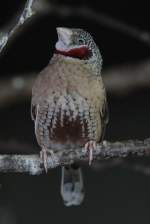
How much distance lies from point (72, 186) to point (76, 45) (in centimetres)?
75

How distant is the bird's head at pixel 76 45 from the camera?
7.67 ft

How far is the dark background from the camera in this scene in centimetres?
397

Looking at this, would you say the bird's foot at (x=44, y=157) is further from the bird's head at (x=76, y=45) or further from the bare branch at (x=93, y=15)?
the bare branch at (x=93, y=15)

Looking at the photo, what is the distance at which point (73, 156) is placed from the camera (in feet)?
7.89

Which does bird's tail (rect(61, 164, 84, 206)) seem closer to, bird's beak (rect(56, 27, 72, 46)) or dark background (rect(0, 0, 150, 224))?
bird's beak (rect(56, 27, 72, 46))

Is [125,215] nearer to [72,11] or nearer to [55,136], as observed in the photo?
[72,11]

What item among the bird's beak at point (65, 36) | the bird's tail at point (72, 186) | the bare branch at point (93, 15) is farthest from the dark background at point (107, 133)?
the bird's beak at point (65, 36)

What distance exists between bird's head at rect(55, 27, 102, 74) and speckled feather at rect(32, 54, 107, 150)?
0.16 ft

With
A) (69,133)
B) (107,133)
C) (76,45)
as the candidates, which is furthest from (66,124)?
(107,133)

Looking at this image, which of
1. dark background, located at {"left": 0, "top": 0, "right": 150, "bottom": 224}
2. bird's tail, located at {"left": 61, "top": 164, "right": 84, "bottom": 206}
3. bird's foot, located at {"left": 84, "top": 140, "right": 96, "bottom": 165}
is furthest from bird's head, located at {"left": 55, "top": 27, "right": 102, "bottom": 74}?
dark background, located at {"left": 0, "top": 0, "right": 150, "bottom": 224}

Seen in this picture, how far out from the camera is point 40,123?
266 cm

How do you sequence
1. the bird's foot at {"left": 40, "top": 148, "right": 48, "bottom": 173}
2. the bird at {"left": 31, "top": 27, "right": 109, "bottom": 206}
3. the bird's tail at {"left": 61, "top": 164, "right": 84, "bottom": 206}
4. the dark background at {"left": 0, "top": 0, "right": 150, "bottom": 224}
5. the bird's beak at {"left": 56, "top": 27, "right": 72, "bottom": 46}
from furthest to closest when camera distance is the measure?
1. the dark background at {"left": 0, "top": 0, "right": 150, "bottom": 224}
2. the bird's tail at {"left": 61, "top": 164, "right": 84, "bottom": 206}
3. the bird at {"left": 31, "top": 27, "right": 109, "bottom": 206}
4. the bird's foot at {"left": 40, "top": 148, "right": 48, "bottom": 173}
5. the bird's beak at {"left": 56, "top": 27, "right": 72, "bottom": 46}

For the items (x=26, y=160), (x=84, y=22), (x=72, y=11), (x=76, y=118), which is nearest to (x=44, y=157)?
(x=26, y=160)

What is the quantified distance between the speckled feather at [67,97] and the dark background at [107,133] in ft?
4.54
